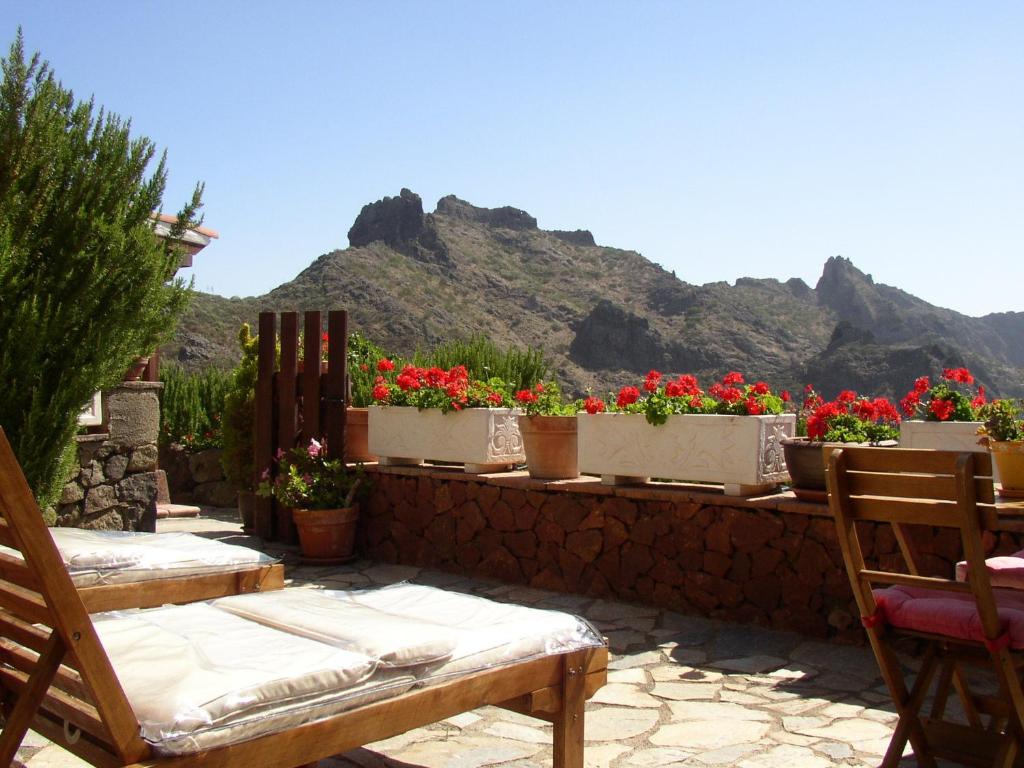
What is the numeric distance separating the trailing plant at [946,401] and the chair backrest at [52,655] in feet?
12.7

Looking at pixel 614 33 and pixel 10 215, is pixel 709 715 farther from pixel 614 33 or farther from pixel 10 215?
pixel 614 33

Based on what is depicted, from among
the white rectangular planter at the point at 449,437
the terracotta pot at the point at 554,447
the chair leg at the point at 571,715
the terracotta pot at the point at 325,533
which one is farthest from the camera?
the terracotta pot at the point at 325,533

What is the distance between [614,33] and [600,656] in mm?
6154

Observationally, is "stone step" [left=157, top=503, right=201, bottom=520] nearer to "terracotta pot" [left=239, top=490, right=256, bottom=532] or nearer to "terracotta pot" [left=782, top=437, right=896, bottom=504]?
"terracotta pot" [left=239, top=490, right=256, bottom=532]

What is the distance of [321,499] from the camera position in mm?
6191

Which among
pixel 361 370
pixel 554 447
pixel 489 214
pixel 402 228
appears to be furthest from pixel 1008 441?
pixel 489 214

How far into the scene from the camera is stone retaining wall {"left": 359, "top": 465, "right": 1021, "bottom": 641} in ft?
14.3

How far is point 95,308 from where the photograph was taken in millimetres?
4500

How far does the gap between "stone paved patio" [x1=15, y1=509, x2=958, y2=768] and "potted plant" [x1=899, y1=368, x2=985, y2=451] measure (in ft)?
3.54

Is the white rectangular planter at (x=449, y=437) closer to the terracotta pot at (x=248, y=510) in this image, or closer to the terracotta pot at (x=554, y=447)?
the terracotta pot at (x=554, y=447)

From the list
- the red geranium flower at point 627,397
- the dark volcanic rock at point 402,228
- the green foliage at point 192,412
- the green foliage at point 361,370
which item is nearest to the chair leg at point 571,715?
the red geranium flower at point 627,397

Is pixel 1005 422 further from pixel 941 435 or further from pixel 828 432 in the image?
pixel 828 432

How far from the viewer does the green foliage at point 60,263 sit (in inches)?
168

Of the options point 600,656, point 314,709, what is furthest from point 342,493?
point 314,709
